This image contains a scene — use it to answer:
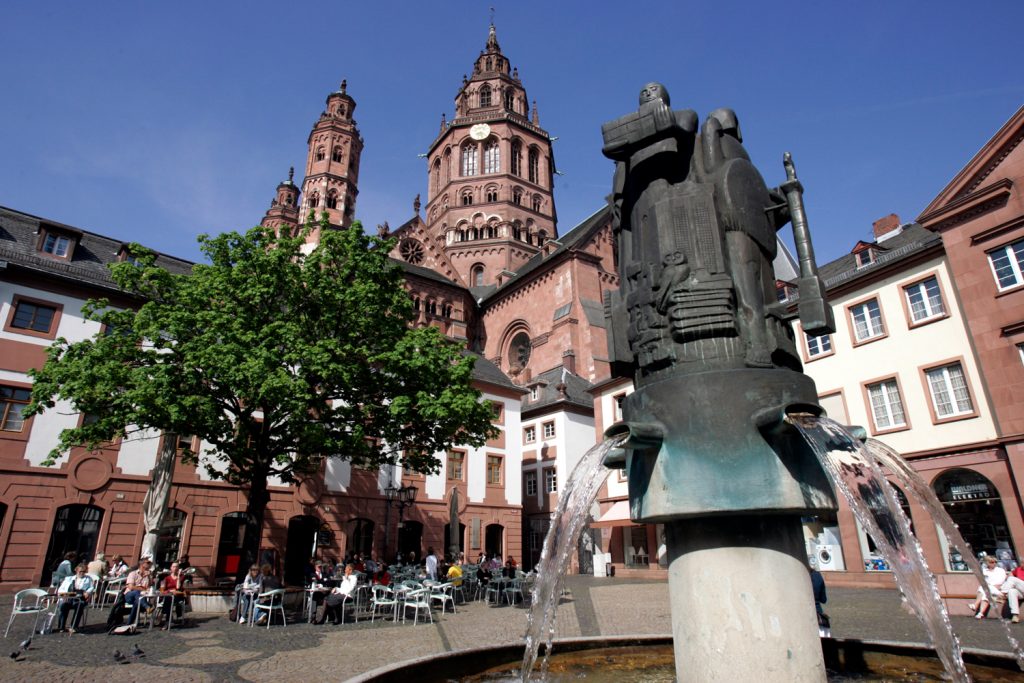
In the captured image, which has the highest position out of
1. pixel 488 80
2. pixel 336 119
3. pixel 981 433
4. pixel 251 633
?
pixel 488 80

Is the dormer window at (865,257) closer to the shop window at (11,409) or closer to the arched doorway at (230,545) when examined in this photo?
the arched doorway at (230,545)

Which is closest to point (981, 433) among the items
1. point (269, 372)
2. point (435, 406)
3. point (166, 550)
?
point (435, 406)

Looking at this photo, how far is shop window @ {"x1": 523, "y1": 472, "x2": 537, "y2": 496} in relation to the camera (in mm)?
33531

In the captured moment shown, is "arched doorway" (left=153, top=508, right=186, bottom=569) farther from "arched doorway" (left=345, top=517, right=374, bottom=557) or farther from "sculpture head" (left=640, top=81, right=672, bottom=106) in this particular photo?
"sculpture head" (left=640, top=81, right=672, bottom=106)

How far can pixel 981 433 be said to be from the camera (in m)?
16.7

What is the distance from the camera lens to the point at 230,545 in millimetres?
21656

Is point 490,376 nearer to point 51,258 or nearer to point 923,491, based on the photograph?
point 51,258

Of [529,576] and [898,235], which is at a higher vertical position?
[898,235]

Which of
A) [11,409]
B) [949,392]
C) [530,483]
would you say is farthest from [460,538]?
[949,392]

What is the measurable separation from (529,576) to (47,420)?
15.9 metres

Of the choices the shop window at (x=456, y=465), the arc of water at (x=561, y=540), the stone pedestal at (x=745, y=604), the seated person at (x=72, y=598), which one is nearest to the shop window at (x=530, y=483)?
the shop window at (x=456, y=465)

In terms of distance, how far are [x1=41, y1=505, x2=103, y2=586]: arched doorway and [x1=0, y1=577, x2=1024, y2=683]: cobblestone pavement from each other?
12.4ft

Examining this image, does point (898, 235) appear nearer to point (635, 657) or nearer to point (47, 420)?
point (635, 657)

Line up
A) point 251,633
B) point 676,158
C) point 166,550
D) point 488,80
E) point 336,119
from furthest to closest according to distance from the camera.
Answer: point 488,80 < point 336,119 < point 166,550 < point 251,633 < point 676,158
